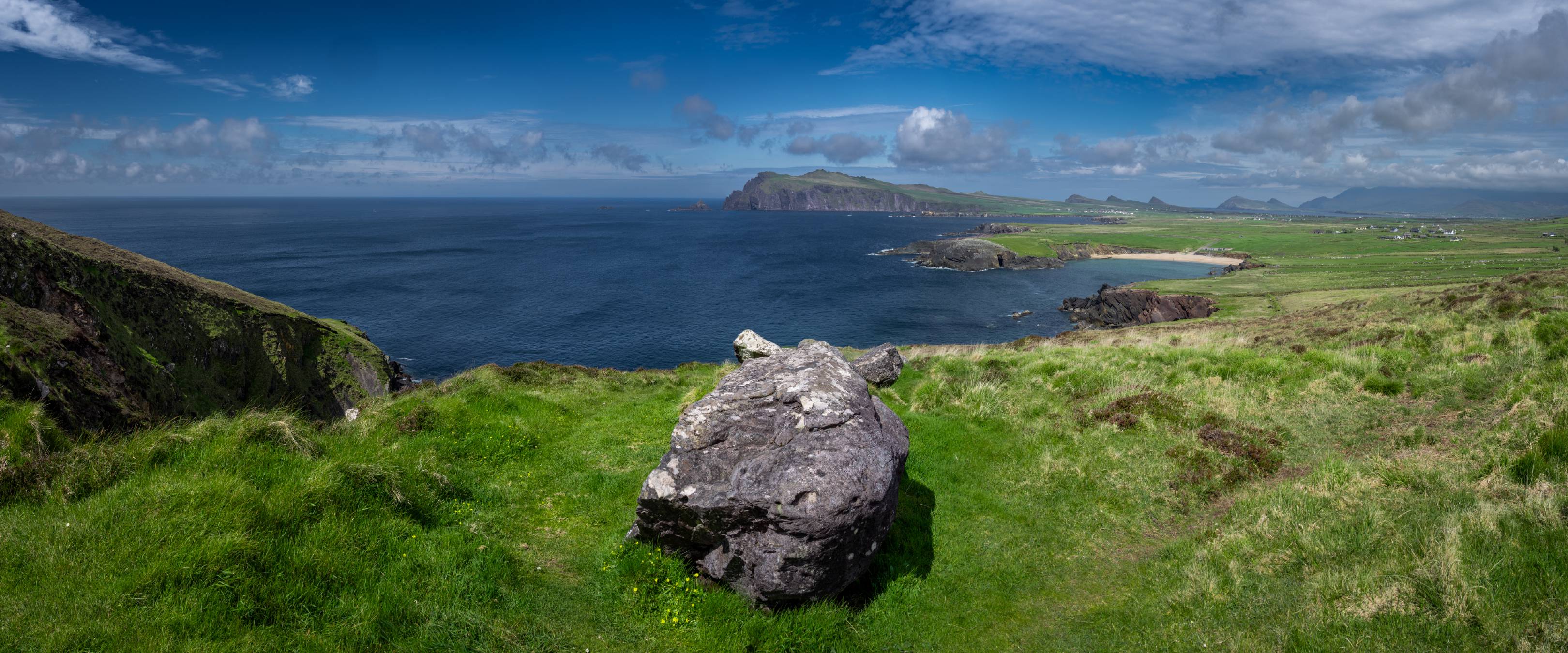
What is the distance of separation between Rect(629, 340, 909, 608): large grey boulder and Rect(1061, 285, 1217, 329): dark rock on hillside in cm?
7749

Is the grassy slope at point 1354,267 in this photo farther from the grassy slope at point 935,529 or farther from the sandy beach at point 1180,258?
the grassy slope at point 935,529

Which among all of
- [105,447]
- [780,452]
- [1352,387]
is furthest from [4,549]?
[1352,387]

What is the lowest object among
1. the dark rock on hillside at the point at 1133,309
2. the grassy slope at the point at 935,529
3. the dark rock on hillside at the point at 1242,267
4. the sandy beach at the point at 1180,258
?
the dark rock on hillside at the point at 1133,309

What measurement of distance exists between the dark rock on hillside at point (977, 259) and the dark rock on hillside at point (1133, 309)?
171 ft

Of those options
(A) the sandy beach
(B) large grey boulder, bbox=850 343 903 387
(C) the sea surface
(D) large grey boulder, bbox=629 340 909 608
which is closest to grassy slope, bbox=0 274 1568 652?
(D) large grey boulder, bbox=629 340 909 608

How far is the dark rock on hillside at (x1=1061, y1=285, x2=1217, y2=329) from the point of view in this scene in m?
82.3

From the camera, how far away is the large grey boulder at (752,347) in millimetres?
26656

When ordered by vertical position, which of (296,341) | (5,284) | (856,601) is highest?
(5,284)

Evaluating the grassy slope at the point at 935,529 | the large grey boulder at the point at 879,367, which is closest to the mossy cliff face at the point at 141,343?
the grassy slope at the point at 935,529

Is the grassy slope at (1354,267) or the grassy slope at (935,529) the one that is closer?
the grassy slope at (935,529)

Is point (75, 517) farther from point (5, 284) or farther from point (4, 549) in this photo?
point (5, 284)

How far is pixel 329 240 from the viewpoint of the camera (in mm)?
179500

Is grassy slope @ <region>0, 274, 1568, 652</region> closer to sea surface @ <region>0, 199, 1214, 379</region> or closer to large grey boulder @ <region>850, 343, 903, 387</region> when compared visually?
large grey boulder @ <region>850, 343, 903, 387</region>

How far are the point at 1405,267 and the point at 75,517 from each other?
16590 cm
